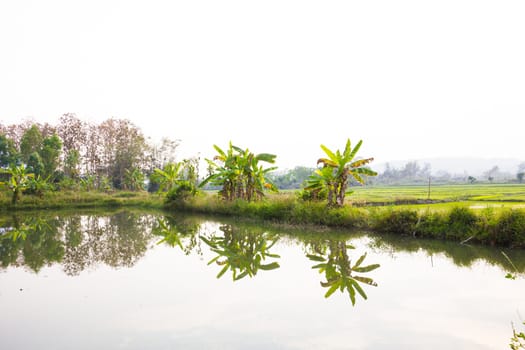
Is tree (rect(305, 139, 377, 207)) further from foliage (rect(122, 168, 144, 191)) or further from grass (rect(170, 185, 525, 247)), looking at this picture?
foliage (rect(122, 168, 144, 191))

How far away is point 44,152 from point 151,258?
91.4 feet

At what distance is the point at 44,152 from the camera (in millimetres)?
30375

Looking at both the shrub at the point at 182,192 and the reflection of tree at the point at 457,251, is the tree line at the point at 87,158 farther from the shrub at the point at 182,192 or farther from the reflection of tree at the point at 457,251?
the reflection of tree at the point at 457,251

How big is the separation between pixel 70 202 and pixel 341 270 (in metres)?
19.9

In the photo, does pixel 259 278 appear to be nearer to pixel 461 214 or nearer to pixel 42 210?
pixel 461 214

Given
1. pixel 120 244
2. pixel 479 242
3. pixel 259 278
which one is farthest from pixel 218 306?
pixel 479 242

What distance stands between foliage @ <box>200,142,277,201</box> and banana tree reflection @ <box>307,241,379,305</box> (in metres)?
6.79

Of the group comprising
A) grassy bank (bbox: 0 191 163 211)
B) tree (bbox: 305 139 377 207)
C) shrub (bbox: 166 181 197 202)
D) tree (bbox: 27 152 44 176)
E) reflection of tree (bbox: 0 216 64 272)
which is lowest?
reflection of tree (bbox: 0 216 64 272)

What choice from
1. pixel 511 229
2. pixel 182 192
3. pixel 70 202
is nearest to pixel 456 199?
pixel 511 229

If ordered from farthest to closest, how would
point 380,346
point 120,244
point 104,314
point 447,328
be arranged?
1. point 120,244
2. point 104,314
3. point 447,328
4. point 380,346

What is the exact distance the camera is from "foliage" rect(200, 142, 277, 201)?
14.5m

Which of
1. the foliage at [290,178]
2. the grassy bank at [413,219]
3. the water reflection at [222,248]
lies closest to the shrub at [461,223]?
the grassy bank at [413,219]

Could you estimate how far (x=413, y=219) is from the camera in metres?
9.43

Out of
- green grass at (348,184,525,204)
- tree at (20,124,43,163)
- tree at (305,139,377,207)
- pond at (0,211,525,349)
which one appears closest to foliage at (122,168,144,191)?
tree at (20,124,43,163)
